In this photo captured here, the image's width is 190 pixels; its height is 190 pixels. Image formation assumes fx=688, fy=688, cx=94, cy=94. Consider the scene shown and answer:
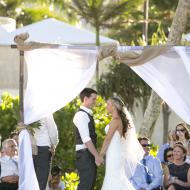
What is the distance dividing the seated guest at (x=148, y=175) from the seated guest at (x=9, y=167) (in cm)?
144

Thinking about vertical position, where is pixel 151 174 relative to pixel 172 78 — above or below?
below

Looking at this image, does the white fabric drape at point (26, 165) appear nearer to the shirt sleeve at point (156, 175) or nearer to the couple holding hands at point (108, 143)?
the couple holding hands at point (108, 143)

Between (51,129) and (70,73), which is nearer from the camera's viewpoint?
(70,73)

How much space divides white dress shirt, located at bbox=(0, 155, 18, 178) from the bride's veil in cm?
136

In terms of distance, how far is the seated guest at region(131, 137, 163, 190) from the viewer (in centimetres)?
817

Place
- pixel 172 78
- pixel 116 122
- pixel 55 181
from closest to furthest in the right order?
pixel 172 78 → pixel 116 122 → pixel 55 181

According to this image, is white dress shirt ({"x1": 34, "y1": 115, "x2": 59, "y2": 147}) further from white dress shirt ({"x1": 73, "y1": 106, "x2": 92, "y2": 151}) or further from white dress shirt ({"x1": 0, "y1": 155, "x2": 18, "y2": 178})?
white dress shirt ({"x1": 73, "y1": 106, "x2": 92, "y2": 151})

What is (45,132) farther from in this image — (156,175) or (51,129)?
(156,175)

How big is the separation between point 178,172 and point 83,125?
127 centimetres

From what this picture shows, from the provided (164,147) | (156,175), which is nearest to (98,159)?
(156,175)

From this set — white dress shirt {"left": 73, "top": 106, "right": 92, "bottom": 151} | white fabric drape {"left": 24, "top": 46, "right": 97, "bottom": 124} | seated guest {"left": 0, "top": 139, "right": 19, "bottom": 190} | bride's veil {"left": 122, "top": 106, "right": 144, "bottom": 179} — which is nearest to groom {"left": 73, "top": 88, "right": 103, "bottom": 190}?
white dress shirt {"left": 73, "top": 106, "right": 92, "bottom": 151}

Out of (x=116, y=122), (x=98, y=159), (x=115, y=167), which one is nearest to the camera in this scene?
(x=98, y=159)

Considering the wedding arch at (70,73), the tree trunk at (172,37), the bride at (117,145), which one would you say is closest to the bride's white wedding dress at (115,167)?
the bride at (117,145)

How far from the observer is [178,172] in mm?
8188
